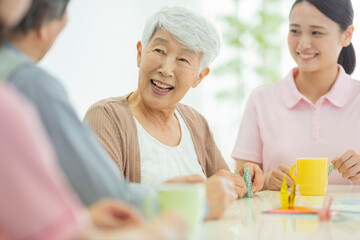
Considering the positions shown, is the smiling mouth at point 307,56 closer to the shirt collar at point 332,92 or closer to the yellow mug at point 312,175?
the shirt collar at point 332,92

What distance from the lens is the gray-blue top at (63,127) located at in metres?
0.69

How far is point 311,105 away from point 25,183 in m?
1.96

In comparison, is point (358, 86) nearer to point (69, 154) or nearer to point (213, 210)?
point (213, 210)

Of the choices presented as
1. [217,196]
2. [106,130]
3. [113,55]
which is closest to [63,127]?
[217,196]

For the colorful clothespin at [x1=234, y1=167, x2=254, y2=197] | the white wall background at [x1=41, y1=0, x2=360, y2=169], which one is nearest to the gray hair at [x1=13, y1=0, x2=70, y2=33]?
the colorful clothespin at [x1=234, y1=167, x2=254, y2=197]

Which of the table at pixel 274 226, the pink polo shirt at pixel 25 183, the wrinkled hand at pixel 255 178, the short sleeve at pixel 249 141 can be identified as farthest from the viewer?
the short sleeve at pixel 249 141

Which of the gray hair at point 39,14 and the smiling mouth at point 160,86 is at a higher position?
the gray hair at point 39,14

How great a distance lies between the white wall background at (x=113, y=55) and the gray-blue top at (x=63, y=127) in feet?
13.5

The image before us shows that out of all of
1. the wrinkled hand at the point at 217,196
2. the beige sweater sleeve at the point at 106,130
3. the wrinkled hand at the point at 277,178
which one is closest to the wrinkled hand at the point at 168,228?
the wrinkled hand at the point at 217,196

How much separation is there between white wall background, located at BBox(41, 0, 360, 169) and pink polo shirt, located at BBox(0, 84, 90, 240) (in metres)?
4.37

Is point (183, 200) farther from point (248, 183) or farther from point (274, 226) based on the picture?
point (248, 183)

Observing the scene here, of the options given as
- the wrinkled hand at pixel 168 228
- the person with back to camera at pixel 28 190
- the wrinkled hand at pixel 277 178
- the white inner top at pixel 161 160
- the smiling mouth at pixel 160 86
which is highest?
the smiling mouth at pixel 160 86

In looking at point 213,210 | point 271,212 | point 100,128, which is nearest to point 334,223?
point 271,212

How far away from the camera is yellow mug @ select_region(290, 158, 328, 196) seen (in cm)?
167
